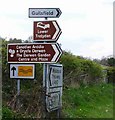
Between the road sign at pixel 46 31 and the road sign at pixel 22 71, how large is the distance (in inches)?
31.3

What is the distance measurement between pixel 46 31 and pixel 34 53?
68cm

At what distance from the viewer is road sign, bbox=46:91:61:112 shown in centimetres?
1020

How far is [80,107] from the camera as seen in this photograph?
48.5 ft

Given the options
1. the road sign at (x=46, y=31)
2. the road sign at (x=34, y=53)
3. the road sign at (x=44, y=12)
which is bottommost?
the road sign at (x=34, y=53)

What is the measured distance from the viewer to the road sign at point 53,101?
10.2 m

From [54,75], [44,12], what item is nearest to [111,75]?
[54,75]

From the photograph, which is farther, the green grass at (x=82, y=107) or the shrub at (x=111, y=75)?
the shrub at (x=111, y=75)

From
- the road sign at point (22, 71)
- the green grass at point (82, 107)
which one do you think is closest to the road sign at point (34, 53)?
the road sign at point (22, 71)

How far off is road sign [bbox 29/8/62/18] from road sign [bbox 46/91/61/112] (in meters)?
2.07

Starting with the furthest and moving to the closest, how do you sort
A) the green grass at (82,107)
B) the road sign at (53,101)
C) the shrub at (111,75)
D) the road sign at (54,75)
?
1. the shrub at (111,75)
2. the green grass at (82,107)
3. the road sign at (54,75)
4. the road sign at (53,101)

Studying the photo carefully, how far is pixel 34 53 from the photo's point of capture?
10.5m

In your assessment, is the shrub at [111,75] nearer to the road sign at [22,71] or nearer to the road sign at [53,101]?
the road sign at [53,101]

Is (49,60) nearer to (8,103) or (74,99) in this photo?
(8,103)

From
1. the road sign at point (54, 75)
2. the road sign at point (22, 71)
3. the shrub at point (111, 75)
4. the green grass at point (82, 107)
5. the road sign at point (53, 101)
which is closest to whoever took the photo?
the road sign at point (53, 101)
